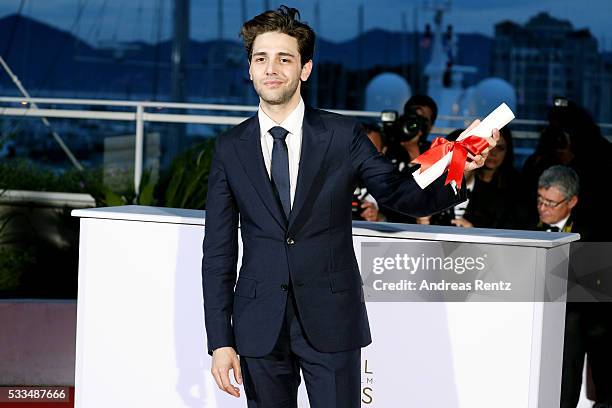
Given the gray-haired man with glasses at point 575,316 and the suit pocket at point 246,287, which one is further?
the gray-haired man with glasses at point 575,316

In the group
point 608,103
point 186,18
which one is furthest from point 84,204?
point 608,103

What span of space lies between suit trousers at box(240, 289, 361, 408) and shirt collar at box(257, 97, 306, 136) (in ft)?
1.44

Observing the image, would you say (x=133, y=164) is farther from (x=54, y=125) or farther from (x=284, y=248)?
(x=284, y=248)

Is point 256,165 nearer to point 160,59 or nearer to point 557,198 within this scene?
point 557,198

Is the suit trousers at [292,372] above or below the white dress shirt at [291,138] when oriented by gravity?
below

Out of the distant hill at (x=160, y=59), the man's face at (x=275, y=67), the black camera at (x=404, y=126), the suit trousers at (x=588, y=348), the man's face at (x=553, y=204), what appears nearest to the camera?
the man's face at (x=275, y=67)

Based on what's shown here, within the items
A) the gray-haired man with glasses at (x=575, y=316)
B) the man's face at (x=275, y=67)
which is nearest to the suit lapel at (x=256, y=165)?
the man's face at (x=275, y=67)

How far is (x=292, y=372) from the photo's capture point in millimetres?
3025

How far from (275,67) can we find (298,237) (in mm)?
453

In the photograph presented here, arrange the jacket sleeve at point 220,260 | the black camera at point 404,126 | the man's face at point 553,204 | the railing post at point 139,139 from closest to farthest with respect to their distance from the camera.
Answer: the jacket sleeve at point 220,260, the man's face at point 553,204, the black camera at point 404,126, the railing post at point 139,139

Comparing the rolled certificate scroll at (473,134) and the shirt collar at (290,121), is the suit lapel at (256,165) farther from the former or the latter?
the rolled certificate scroll at (473,134)

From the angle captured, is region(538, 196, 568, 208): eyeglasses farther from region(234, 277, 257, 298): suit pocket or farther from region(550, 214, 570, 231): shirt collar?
region(234, 277, 257, 298): suit pocket

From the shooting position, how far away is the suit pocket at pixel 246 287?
302 cm

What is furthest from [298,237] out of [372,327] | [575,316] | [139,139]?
[139,139]
